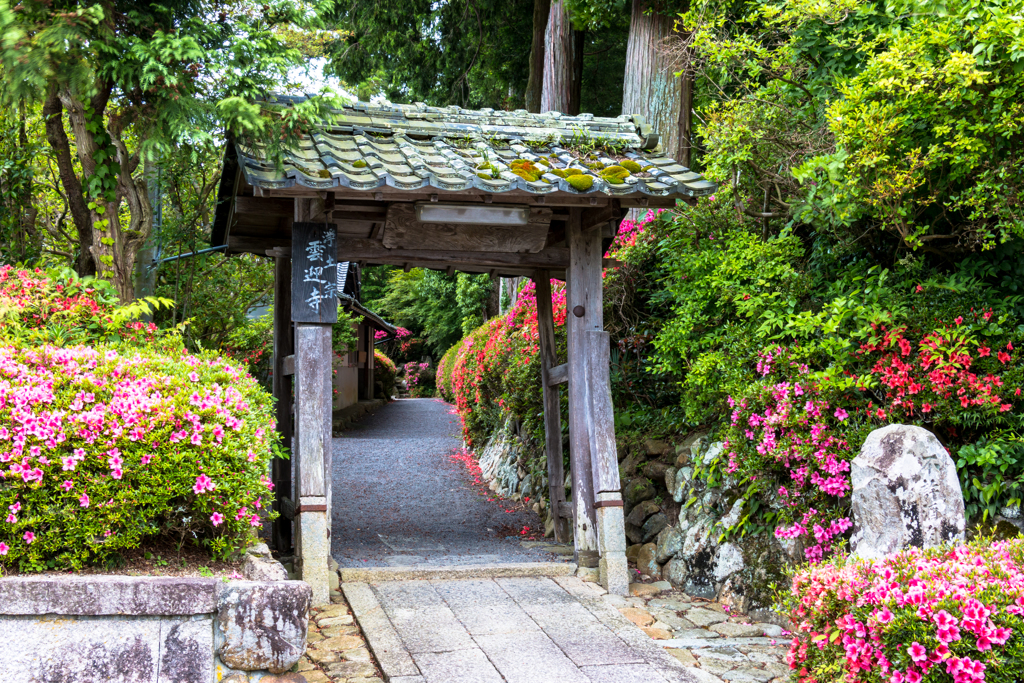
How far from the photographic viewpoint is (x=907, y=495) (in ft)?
14.1

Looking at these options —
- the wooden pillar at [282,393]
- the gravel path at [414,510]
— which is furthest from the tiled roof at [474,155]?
A: the gravel path at [414,510]

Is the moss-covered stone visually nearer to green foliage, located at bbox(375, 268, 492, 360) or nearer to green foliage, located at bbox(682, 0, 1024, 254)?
green foliage, located at bbox(682, 0, 1024, 254)

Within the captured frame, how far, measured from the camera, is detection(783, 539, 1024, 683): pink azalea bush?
3.22 m

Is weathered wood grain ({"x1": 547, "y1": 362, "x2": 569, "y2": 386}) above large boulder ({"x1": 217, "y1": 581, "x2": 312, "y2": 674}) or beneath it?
above

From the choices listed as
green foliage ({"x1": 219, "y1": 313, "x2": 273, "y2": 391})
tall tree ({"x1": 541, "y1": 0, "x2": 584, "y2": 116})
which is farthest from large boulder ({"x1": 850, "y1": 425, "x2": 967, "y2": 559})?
tall tree ({"x1": 541, "y1": 0, "x2": 584, "y2": 116})

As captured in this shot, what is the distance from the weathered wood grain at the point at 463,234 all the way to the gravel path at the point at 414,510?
8.65ft

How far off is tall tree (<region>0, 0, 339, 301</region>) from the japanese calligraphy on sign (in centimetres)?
79

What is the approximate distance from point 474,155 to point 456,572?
10.8 ft

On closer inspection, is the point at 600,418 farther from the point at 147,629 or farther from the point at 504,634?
the point at 147,629

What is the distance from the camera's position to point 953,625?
324cm

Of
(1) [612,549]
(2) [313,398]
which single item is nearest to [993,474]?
(1) [612,549]

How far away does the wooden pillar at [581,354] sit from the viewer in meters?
6.38

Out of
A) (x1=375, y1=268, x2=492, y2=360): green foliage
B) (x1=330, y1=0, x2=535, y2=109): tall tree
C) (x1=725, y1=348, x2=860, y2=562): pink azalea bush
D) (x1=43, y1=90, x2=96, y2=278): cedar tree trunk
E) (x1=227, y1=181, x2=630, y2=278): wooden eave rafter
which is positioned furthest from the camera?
(x1=375, y1=268, x2=492, y2=360): green foliage

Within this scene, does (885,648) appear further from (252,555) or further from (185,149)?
(185,149)
